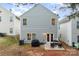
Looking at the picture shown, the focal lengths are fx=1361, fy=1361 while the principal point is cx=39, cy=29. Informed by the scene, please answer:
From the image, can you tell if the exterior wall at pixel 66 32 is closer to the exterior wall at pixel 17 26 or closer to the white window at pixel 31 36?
the white window at pixel 31 36

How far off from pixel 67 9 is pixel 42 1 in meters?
0.34

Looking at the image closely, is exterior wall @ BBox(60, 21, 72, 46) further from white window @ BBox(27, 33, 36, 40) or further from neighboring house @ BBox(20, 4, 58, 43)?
white window @ BBox(27, 33, 36, 40)

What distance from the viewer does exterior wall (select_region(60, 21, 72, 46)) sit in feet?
57.2

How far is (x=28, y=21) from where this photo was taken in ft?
57.3

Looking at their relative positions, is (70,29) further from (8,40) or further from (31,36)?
(8,40)

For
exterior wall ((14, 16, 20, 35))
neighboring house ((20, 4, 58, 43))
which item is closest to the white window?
neighboring house ((20, 4, 58, 43))

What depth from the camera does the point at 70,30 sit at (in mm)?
17438

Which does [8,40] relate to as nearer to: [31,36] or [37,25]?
[31,36]

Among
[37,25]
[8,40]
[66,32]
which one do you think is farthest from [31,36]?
[66,32]

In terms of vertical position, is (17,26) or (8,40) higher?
(17,26)

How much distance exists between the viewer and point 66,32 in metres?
17.5

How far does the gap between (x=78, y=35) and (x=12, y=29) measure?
0.85m

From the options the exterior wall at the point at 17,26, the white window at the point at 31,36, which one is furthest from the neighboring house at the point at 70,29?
the exterior wall at the point at 17,26

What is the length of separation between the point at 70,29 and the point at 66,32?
66mm
